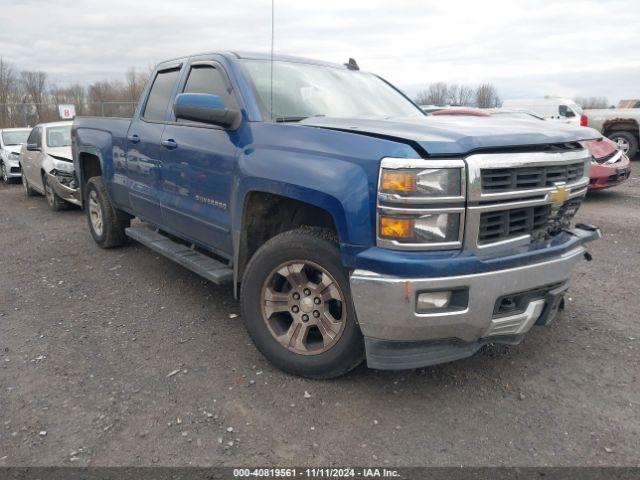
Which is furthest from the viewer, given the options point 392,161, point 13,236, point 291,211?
point 13,236

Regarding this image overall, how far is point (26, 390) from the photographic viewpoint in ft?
10.2

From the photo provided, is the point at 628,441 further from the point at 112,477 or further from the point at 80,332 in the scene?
the point at 80,332

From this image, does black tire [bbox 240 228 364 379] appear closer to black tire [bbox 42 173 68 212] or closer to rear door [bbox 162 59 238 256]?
rear door [bbox 162 59 238 256]

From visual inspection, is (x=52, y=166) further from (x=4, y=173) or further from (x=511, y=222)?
(x=511, y=222)

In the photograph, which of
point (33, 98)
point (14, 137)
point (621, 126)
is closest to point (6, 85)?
point (33, 98)

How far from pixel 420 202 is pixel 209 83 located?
89.8 inches

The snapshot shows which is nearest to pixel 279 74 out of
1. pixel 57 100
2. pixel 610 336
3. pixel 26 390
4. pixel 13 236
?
pixel 26 390

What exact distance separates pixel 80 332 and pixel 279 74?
2.44m

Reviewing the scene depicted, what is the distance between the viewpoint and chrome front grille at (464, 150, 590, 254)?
2570 mm

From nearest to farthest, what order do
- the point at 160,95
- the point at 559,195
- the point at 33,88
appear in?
1. the point at 559,195
2. the point at 160,95
3. the point at 33,88

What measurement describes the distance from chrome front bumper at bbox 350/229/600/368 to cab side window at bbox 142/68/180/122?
113 inches

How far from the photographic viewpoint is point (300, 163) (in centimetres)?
295

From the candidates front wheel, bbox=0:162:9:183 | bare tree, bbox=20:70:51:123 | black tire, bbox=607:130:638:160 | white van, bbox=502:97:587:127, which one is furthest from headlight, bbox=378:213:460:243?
bare tree, bbox=20:70:51:123

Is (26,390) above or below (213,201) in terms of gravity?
below
